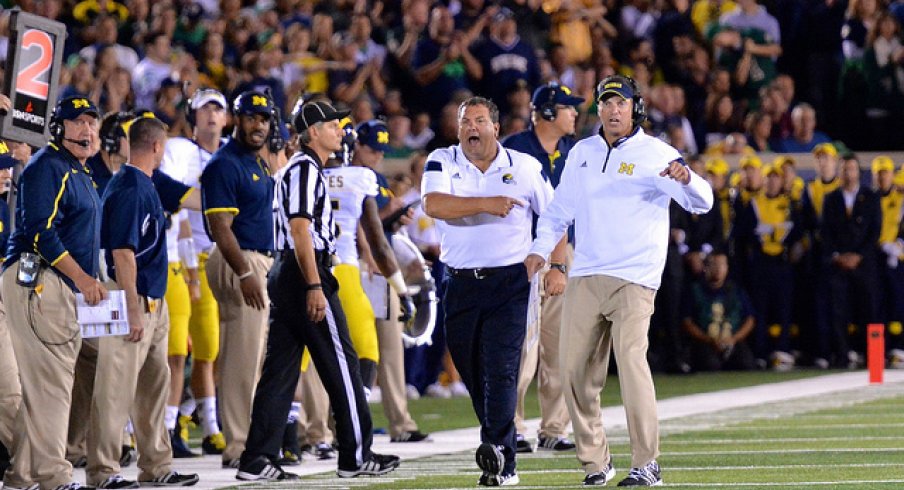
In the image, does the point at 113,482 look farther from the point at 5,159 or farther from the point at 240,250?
the point at 5,159

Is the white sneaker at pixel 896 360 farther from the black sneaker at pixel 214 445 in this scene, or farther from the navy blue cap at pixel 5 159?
the navy blue cap at pixel 5 159

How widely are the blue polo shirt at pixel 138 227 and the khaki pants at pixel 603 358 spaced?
2.21m

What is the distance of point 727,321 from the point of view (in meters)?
20.1

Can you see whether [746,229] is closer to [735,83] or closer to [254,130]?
[735,83]

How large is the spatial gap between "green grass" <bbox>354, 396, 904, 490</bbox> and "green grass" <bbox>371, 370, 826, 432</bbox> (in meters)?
2.29

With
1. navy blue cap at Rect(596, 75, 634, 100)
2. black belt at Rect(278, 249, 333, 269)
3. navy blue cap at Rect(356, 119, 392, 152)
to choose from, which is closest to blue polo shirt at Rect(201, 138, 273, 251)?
black belt at Rect(278, 249, 333, 269)

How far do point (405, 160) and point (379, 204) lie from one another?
6739mm

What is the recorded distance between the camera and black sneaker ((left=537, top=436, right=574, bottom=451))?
1196 centimetres

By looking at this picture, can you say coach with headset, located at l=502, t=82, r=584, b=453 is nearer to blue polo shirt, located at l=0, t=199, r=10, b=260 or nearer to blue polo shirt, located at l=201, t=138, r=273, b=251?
blue polo shirt, located at l=201, t=138, r=273, b=251

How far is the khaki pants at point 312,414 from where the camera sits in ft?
39.3

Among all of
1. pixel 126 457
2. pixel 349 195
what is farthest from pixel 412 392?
pixel 126 457

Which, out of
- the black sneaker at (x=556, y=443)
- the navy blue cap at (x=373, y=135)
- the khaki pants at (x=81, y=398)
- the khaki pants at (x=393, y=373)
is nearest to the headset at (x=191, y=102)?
the navy blue cap at (x=373, y=135)

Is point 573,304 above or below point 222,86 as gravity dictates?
below

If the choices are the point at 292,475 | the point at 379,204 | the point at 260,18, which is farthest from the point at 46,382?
the point at 260,18
